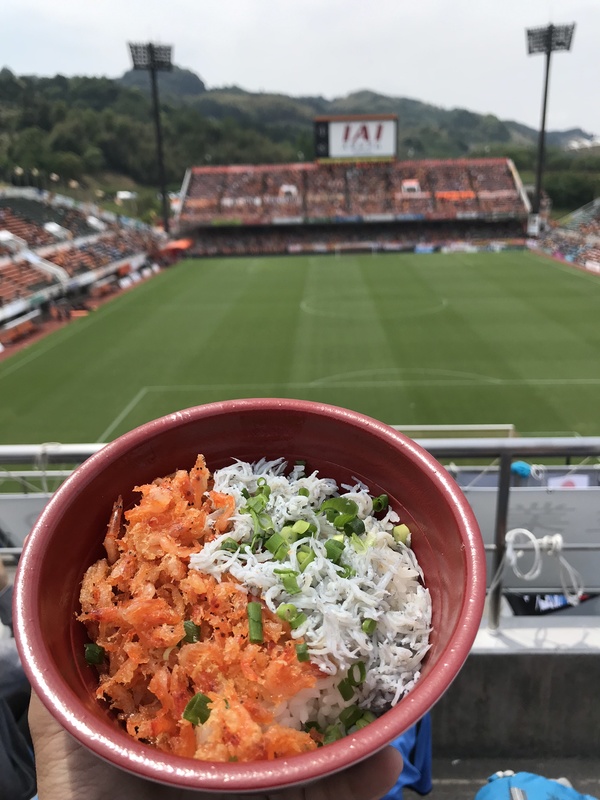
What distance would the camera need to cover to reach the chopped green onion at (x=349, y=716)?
909 millimetres

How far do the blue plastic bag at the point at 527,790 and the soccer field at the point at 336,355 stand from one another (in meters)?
8.91

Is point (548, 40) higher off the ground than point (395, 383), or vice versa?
point (548, 40)

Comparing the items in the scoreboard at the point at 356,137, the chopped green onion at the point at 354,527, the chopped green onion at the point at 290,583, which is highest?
the scoreboard at the point at 356,137

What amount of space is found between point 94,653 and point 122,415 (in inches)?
439

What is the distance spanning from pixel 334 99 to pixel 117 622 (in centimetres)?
21400

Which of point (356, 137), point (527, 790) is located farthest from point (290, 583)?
point (356, 137)

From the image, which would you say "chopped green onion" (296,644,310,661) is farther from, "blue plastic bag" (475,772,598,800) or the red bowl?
"blue plastic bag" (475,772,598,800)

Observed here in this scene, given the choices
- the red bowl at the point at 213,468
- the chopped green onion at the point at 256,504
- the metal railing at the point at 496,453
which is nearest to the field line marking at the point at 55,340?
the metal railing at the point at 496,453

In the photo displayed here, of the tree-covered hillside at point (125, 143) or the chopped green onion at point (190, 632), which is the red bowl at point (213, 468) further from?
the tree-covered hillside at point (125, 143)

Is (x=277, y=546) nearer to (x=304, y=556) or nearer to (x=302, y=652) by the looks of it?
(x=304, y=556)

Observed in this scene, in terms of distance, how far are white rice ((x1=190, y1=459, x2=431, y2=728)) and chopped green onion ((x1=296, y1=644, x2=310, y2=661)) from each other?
1cm

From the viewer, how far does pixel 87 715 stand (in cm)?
78

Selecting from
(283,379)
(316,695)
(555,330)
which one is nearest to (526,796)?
(316,695)

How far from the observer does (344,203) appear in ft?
146
